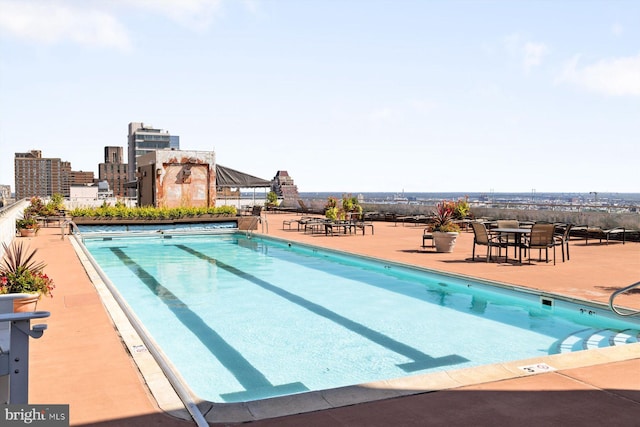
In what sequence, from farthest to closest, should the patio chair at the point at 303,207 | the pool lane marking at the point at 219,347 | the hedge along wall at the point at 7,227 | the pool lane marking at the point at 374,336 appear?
the patio chair at the point at 303,207
the hedge along wall at the point at 7,227
the pool lane marking at the point at 374,336
the pool lane marking at the point at 219,347

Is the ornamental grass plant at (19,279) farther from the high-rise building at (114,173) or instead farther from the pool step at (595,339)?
the high-rise building at (114,173)

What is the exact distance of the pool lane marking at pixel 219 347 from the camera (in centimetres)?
525

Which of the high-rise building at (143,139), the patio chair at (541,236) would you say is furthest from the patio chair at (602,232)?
the high-rise building at (143,139)

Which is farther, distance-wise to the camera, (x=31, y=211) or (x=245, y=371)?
(x=31, y=211)

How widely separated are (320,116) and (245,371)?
26.9 m

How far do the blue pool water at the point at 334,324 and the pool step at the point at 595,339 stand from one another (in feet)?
0.04

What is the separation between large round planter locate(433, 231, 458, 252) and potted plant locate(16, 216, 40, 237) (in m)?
13.1

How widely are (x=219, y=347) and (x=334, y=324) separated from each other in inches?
70.6

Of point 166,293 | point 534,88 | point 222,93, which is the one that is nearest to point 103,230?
point 222,93

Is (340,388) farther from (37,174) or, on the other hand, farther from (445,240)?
(37,174)

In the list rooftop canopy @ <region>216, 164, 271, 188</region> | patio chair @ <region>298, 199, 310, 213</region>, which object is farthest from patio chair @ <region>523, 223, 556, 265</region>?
patio chair @ <region>298, 199, 310, 213</region>

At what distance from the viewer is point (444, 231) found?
13039 mm

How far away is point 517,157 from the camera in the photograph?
84.9 metres

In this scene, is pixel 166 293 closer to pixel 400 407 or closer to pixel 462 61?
pixel 400 407
